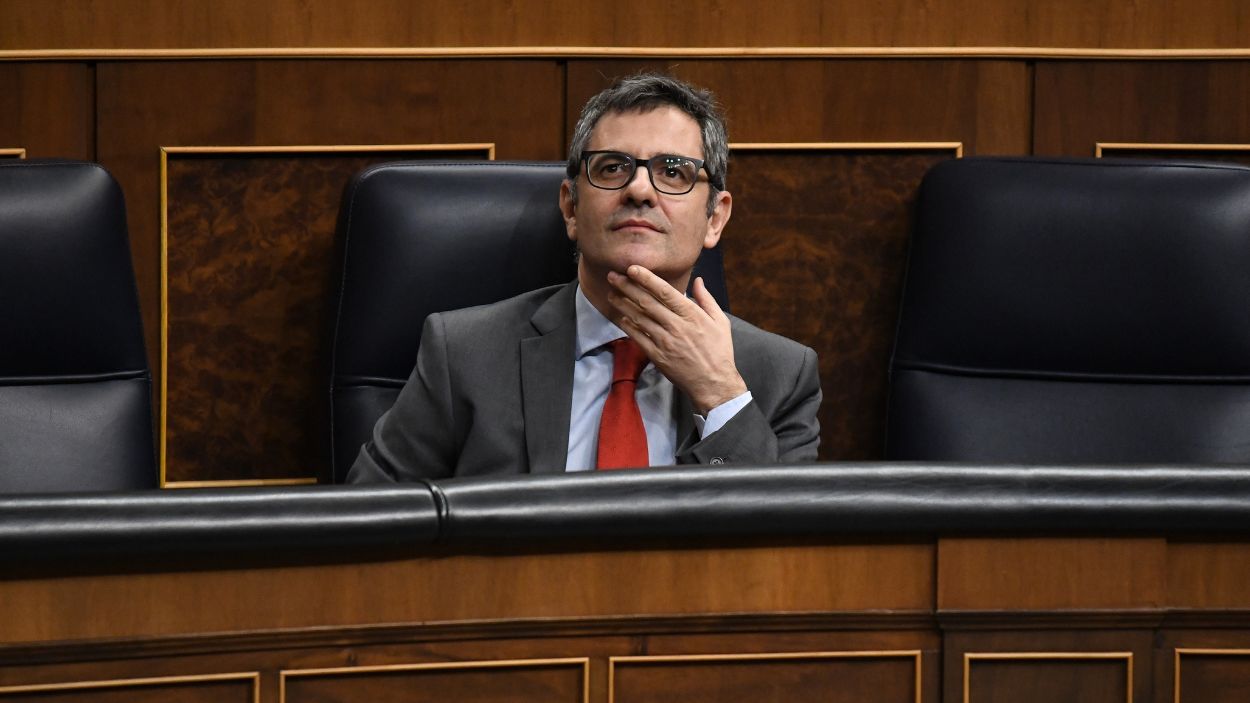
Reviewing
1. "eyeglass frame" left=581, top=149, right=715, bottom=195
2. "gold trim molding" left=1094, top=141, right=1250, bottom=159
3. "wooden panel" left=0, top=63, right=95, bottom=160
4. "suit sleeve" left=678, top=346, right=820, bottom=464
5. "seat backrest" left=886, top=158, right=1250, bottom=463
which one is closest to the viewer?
"suit sleeve" left=678, top=346, right=820, bottom=464

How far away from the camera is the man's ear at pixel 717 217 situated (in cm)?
125

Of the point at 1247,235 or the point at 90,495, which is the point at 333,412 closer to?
the point at 90,495

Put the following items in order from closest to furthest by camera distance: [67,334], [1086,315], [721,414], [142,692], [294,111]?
1. [142,692]
2. [721,414]
3. [67,334]
4. [1086,315]
5. [294,111]

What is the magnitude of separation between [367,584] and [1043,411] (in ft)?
2.99

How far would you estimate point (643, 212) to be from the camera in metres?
1.17

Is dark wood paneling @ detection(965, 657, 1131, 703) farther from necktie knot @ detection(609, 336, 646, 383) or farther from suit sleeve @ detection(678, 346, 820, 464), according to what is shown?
necktie knot @ detection(609, 336, 646, 383)

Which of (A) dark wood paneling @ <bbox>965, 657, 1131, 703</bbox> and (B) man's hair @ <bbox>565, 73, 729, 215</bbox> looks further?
(B) man's hair @ <bbox>565, 73, 729, 215</bbox>

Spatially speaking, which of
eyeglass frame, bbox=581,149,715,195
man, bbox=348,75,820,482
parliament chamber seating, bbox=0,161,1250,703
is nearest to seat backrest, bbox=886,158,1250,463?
man, bbox=348,75,820,482

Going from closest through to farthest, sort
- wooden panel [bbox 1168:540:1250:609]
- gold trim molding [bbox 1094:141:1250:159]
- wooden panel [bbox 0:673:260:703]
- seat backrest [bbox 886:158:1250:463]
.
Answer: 1. wooden panel [bbox 0:673:260:703]
2. wooden panel [bbox 1168:540:1250:609]
3. seat backrest [bbox 886:158:1250:463]
4. gold trim molding [bbox 1094:141:1250:159]

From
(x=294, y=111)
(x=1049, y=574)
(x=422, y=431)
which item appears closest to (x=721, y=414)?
(x=422, y=431)

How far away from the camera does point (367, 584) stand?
2.19 feet

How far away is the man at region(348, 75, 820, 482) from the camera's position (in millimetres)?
1134

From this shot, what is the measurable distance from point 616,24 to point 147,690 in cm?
105

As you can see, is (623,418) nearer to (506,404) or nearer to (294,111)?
(506,404)
